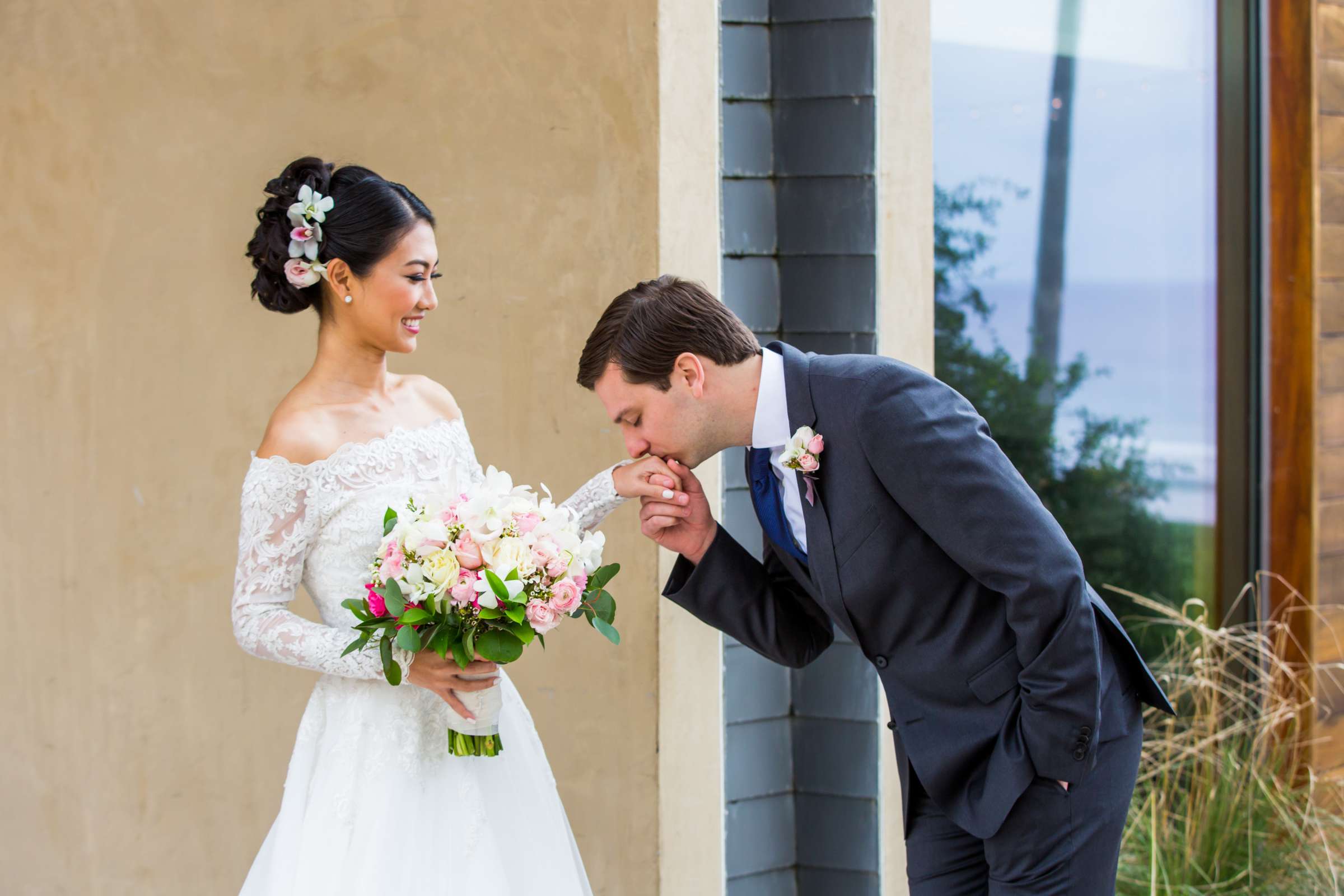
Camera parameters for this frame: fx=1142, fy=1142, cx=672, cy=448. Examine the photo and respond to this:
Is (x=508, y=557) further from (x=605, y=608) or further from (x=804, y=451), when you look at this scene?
(x=804, y=451)

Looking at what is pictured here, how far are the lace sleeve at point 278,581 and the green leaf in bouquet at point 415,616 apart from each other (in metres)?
0.21

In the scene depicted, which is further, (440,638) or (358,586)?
Result: (358,586)

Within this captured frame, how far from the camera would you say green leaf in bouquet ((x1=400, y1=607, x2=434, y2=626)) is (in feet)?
6.57

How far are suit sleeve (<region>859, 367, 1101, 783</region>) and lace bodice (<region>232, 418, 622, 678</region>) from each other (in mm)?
823

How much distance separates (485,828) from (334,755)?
336mm

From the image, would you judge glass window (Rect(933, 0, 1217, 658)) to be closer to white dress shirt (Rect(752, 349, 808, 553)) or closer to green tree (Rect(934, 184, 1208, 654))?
green tree (Rect(934, 184, 1208, 654))

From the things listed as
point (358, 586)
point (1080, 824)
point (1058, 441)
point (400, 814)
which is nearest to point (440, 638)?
point (358, 586)

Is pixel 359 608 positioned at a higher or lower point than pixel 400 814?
higher

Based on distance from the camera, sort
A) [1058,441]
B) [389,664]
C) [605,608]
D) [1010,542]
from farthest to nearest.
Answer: [1058,441] → [605,608] → [389,664] → [1010,542]

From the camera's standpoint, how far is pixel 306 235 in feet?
7.64

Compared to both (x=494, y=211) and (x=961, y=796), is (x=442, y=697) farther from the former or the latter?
(x=494, y=211)

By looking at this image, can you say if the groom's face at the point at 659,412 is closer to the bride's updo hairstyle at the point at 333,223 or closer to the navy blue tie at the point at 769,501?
the navy blue tie at the point at 769,501

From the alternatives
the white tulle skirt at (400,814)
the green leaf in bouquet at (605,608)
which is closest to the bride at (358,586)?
the white tulle skirt at (400,814)

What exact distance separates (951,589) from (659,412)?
0.64 metres
